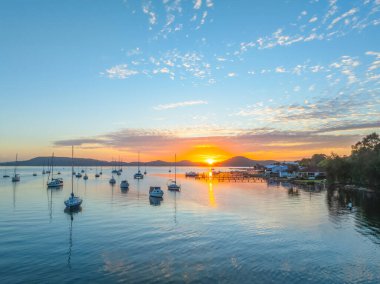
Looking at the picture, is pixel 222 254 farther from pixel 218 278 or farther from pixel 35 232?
pixel 35 232

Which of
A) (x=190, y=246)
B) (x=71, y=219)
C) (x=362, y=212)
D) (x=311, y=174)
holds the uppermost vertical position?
(x=311, y=174)

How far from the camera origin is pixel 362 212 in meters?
72.8

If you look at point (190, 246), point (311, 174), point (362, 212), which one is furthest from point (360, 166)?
point (190, 246)

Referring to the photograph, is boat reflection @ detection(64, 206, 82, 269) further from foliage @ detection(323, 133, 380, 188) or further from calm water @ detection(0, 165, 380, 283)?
foliage @ detection(323, 133, 380, 188)

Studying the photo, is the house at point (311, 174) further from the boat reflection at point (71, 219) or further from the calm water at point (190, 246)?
the boat reflection at point (71, 219)

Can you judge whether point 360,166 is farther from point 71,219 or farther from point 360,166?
point 71,219

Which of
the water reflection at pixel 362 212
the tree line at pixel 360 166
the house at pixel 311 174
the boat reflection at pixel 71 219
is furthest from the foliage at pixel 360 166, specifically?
the boat reflection at pixel 71 219

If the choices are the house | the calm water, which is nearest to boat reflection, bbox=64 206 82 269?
the calm water

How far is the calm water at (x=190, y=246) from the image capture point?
106ft

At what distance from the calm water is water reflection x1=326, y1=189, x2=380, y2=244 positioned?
23 centimetres

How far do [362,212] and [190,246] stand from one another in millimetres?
51364

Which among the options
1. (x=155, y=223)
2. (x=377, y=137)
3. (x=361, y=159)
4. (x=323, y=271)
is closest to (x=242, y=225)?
(x=155, y=223)

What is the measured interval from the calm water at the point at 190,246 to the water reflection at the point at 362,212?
226 mm

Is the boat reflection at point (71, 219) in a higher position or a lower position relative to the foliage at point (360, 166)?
lower
